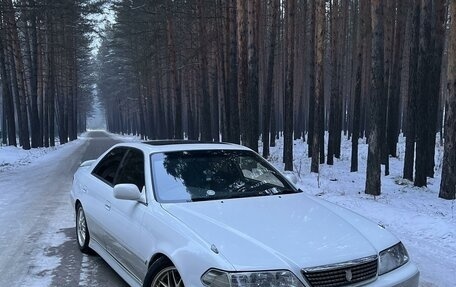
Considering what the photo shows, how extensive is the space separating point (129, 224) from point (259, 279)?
5.72 feet

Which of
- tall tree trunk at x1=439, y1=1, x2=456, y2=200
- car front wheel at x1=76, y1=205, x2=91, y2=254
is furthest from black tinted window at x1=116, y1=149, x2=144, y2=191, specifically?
tall tree trunk at x1=439, y1=1, x2=456, y2=200

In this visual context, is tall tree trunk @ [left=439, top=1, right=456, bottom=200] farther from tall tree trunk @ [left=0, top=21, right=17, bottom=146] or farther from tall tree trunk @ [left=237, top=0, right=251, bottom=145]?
tall tree trunk @ [left=0, top=21, right=17, bottom=146]

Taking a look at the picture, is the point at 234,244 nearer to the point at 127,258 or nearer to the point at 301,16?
the point at 127,258

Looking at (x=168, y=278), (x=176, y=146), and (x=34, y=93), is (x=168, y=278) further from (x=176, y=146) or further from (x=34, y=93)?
(x=34, y=93)

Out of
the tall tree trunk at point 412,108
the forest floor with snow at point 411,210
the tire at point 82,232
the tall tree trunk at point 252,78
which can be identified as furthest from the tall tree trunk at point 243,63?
the tire at point 82,232

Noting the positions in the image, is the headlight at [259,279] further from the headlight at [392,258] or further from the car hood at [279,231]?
the headlight at [392,258]

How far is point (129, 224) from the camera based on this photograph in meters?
4.17

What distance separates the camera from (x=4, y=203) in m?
9.71

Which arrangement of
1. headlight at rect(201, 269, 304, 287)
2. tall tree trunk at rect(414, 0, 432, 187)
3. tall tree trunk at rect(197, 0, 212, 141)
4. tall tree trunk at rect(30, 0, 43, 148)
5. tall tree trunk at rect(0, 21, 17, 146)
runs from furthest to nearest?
tall tree trunk at rect(30, 0, 43, 148)
tall tree trunk at rect(0, 21, 17, 146)
tall tree trunk at rect(197, 0, 212, 141)
tall tree trunk at rect(414, 0, 432, 187)
headlight at rect(201, 269, 304, 287)

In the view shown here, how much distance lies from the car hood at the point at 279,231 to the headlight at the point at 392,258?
0.06 meters

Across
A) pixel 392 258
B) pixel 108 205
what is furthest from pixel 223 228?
pixel 108 205

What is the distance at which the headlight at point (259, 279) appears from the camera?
285 centimetres

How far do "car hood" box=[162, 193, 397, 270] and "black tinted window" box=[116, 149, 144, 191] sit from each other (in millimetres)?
760

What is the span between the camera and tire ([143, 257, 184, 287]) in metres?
3.34
